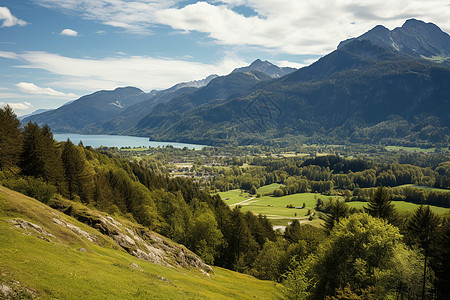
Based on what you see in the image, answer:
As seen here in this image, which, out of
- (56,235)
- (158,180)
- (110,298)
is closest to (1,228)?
(56,235)

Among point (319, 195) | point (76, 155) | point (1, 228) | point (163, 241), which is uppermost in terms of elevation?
point (76, 155)

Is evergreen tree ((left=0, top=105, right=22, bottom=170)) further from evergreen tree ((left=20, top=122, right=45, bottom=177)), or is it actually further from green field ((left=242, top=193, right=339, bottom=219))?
green field ((left=242, top=193, right=339, bottom=219))

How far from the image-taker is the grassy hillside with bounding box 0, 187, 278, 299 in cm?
1958

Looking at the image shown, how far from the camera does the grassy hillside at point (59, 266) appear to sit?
64.2 ft

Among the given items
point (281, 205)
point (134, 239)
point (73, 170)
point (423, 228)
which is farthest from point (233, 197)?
point (134, 239)

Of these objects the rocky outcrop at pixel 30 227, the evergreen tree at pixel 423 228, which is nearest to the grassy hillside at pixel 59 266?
the rocky outcrop at pixel 30 227

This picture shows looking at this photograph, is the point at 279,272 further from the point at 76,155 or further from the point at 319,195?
the point at 319,195

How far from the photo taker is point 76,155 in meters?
60.2

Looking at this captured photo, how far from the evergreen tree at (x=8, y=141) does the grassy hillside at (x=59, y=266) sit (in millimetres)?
18961

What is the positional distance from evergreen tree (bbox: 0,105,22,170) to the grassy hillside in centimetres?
1896

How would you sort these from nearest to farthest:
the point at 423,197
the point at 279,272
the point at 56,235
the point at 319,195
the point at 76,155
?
the point at 56,235
the point at 76,155
the point at 279,272
the point at 423,197
the point at 319,195

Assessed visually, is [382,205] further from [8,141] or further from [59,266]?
[8,141]

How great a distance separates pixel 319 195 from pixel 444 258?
16045cm

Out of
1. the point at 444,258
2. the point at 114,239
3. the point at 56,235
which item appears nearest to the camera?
the point at 56,235
